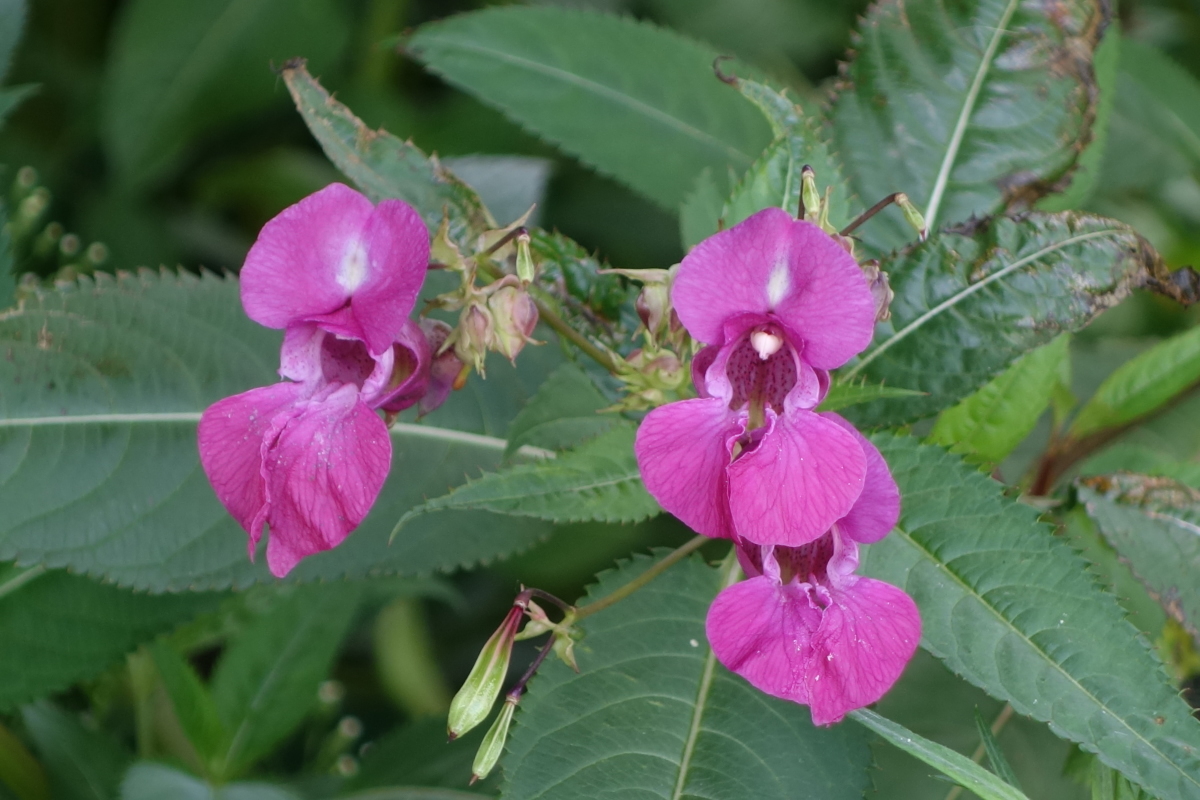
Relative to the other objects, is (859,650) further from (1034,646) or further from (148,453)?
(148,453)

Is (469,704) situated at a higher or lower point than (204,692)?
higher

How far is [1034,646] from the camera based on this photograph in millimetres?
853

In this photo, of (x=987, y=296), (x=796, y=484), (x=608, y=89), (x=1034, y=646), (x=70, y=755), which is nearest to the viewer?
(x=796, y=484)

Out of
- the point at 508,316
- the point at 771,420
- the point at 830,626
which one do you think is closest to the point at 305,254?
the point at 508,316

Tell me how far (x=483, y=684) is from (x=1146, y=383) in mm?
914

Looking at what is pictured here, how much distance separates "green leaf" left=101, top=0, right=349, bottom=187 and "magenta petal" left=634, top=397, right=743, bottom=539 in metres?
1.48

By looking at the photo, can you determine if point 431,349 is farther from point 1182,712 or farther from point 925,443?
point 1182,712

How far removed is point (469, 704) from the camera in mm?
806

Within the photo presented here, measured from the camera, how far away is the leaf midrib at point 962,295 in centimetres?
96

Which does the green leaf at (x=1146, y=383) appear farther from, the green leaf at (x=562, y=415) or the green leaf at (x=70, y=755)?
the green leaf at (x=70, y=755)

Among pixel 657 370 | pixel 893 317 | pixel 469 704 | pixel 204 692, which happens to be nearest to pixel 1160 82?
pixel 893 317

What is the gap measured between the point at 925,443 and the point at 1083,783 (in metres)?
0.46

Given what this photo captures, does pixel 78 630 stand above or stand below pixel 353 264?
below

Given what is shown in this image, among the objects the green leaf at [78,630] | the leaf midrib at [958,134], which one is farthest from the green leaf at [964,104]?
the green leaf at [78,630]
